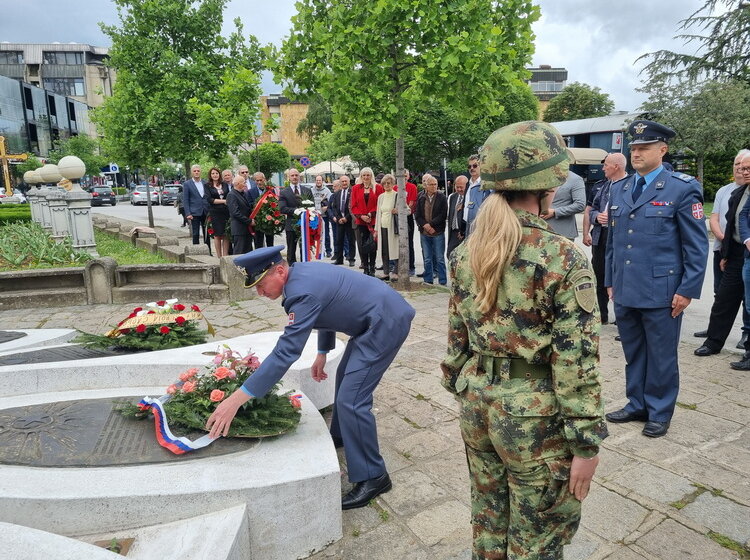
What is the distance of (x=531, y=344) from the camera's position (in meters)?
1.79

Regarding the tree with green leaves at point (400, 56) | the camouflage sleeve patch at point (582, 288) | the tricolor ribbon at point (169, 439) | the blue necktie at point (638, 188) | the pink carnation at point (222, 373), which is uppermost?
the tree with green leaves at point (400, 56)

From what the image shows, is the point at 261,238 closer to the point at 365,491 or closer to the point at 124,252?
the point at 124,252

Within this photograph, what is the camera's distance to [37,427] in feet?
10.2

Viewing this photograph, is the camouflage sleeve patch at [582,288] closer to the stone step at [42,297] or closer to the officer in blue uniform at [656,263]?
the officer in blue uniform at [656,263]

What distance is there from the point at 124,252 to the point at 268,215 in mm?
3300

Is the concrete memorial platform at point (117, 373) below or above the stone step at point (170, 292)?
above

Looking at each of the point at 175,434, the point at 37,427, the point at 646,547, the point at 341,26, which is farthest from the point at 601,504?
the point at 341,26

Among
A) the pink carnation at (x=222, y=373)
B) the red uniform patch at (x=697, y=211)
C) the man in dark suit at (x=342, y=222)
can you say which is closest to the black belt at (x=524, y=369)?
the pink carnation at (x=222, y=373)

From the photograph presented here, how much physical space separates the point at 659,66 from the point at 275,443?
89.8ft

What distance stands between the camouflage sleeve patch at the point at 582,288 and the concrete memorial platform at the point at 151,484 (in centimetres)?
161

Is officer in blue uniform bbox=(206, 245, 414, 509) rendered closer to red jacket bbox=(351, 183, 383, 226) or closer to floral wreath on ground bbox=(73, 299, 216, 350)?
floral wreath on ground bbox=(73, 299, 216, 350)

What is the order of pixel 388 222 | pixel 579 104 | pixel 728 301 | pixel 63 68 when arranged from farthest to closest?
pixel 63 68 < pixel 579 104 < pixel 388 222 < pixel 728 301

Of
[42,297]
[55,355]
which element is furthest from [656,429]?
[42,297]

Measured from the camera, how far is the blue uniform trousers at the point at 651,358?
3.87m
